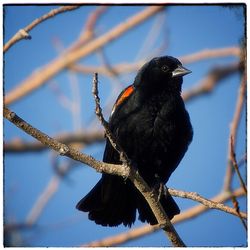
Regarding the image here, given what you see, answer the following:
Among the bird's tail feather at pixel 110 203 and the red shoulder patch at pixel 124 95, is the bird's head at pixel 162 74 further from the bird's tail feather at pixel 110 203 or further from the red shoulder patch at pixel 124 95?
the bird's tail feather at pixel 110 203

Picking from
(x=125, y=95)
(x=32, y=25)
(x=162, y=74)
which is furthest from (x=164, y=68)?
(x=32, y=25)

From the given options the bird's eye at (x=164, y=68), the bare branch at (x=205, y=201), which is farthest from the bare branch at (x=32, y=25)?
the bare branch at (x=205, y=201)

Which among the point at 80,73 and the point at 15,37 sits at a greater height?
the point at 80,73

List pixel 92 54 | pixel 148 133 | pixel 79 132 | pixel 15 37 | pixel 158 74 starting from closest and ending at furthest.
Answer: pixel 15 37 → pixel 148 133 → pixel 158 74 → pixel 92 54 → pixel 79 132

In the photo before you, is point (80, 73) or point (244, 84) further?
point (80, 73)

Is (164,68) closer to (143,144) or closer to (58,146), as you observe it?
(143,144)

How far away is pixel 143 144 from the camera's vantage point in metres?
3.34

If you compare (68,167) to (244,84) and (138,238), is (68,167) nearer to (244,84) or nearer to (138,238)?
(138,238)

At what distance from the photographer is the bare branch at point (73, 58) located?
4.23 metres

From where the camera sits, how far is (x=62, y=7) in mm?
2867

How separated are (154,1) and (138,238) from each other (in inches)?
65.9

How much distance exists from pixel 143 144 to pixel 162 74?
0.61 m

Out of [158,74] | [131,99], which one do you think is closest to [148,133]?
[131,99]

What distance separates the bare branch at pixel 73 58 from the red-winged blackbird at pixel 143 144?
2.62 feet
